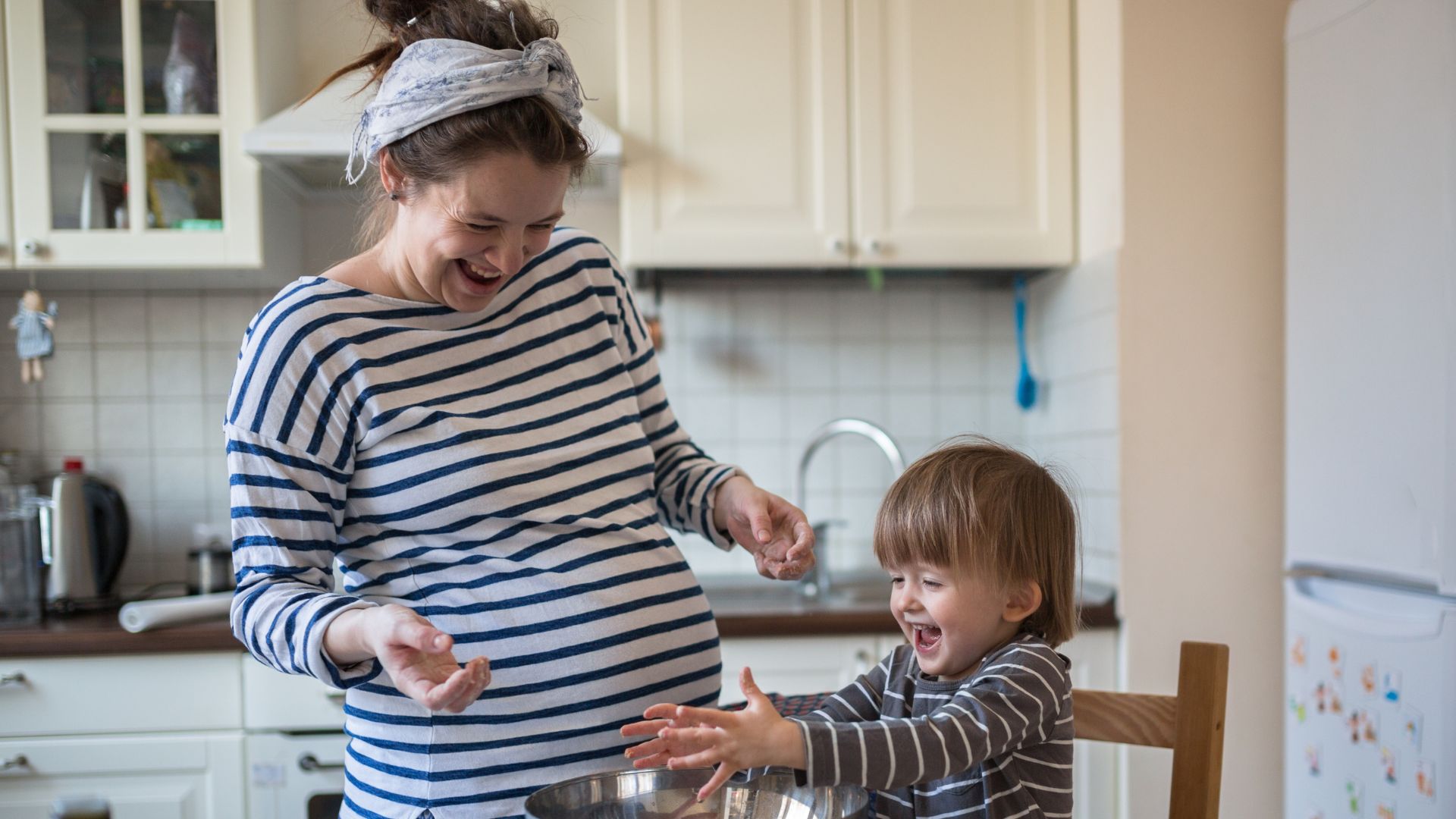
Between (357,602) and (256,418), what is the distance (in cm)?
18

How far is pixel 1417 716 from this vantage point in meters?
1.67

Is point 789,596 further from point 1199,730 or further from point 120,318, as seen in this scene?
point 120,318

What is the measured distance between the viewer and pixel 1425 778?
1.65 metres

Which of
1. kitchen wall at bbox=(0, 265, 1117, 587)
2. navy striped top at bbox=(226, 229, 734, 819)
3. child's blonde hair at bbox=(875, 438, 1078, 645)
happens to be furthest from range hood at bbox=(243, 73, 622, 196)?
child's blonde hair at bbox=(875, 438, 1078, 645)

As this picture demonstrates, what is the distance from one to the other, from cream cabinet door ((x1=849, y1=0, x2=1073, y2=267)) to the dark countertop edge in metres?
0.69

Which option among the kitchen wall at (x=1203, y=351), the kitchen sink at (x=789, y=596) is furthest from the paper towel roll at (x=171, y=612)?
the kitchen wall at (x=1203, y=351)

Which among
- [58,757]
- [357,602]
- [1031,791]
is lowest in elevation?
[58,757]

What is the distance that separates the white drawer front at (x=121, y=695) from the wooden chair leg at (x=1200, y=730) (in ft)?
5.10

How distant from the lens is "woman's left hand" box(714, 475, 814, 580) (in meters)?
1.05

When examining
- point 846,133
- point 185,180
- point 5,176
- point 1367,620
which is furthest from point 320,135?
point 1367,620

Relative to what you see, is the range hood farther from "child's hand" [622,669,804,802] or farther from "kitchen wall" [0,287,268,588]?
"child's hand" [622,669,804,802]

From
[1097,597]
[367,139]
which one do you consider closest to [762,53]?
[1097,597]

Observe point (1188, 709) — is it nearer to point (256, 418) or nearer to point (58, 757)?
point (256, 418)

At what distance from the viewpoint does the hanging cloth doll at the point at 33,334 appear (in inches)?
89.1
